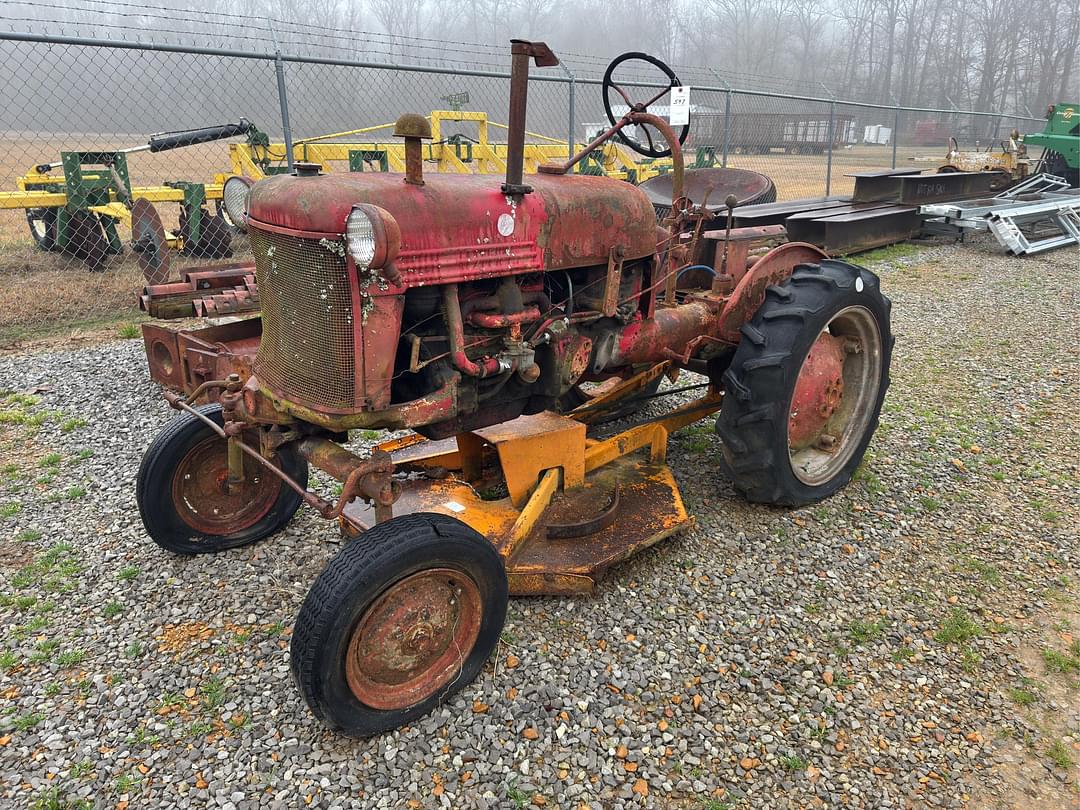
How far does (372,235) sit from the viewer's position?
6.36 feet

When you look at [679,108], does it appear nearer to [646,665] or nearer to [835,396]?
[835,396]

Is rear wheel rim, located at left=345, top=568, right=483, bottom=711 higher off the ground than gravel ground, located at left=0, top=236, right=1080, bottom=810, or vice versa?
rear wheel rim, located at left=345, top=568, right=483, bottom=711

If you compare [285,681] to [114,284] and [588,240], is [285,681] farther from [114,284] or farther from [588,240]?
[114,284]

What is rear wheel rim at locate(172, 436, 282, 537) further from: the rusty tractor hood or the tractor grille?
the rusty tractor hood

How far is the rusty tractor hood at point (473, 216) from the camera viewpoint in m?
2.12

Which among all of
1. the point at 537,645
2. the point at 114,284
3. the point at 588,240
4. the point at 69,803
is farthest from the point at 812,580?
the point at 114,284

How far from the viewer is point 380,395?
2.26m

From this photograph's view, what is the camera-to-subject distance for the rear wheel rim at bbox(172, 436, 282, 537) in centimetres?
295

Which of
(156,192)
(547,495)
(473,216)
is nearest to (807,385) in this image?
(547,495)

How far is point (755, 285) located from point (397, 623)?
225cm

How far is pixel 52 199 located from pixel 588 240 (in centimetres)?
767

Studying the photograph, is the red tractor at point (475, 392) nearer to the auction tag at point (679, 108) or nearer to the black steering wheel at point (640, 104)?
the black steering wheel at point (640, 104)

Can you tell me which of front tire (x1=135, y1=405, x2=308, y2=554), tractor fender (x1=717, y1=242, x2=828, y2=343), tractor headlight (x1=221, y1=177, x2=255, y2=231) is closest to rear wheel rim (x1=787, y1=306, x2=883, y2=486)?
tractor fender (x1=717, y1=242, x2=828, y2=343)

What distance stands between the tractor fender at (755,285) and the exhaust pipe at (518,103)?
4.48 feet
